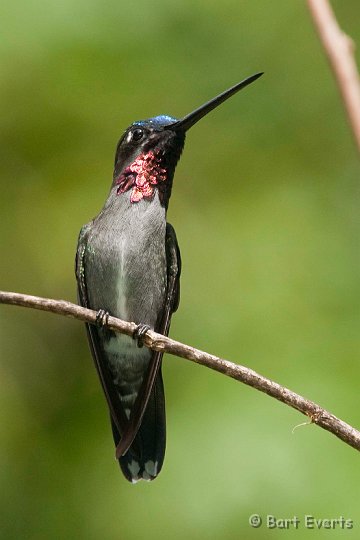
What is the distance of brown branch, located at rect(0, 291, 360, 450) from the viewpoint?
2.18 meters

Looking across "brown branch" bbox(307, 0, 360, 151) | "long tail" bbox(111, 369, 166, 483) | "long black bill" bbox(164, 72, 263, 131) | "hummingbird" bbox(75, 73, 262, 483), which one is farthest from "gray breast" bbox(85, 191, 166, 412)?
"brown branch" bbox(307, 0, 360, 151)

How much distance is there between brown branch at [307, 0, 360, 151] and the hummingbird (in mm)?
2234

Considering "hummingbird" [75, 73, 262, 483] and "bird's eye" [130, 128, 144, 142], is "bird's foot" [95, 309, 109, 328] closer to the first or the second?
"hummingbird" [75, 73, 262, 483]

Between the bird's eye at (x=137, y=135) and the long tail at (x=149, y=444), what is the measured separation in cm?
111

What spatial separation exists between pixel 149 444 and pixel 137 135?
1.44m

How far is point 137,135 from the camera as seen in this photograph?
4.18 meters

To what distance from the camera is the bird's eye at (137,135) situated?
4.17 m

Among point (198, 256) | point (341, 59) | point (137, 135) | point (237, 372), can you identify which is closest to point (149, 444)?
point (198, 256)

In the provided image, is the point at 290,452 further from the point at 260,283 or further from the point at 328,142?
the point at 328,142

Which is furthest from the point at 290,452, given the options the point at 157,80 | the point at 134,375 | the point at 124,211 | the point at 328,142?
the point at 157,80

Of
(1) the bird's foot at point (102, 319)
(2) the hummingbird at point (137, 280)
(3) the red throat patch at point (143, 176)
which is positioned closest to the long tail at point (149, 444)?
(2) the hummingbird at point (137, 280)

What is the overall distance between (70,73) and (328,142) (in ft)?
4.79

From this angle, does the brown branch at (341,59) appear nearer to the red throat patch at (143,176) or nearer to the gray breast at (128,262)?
the gray breast at (128,262)

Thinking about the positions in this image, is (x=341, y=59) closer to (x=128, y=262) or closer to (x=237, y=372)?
(x=237, y=372)
